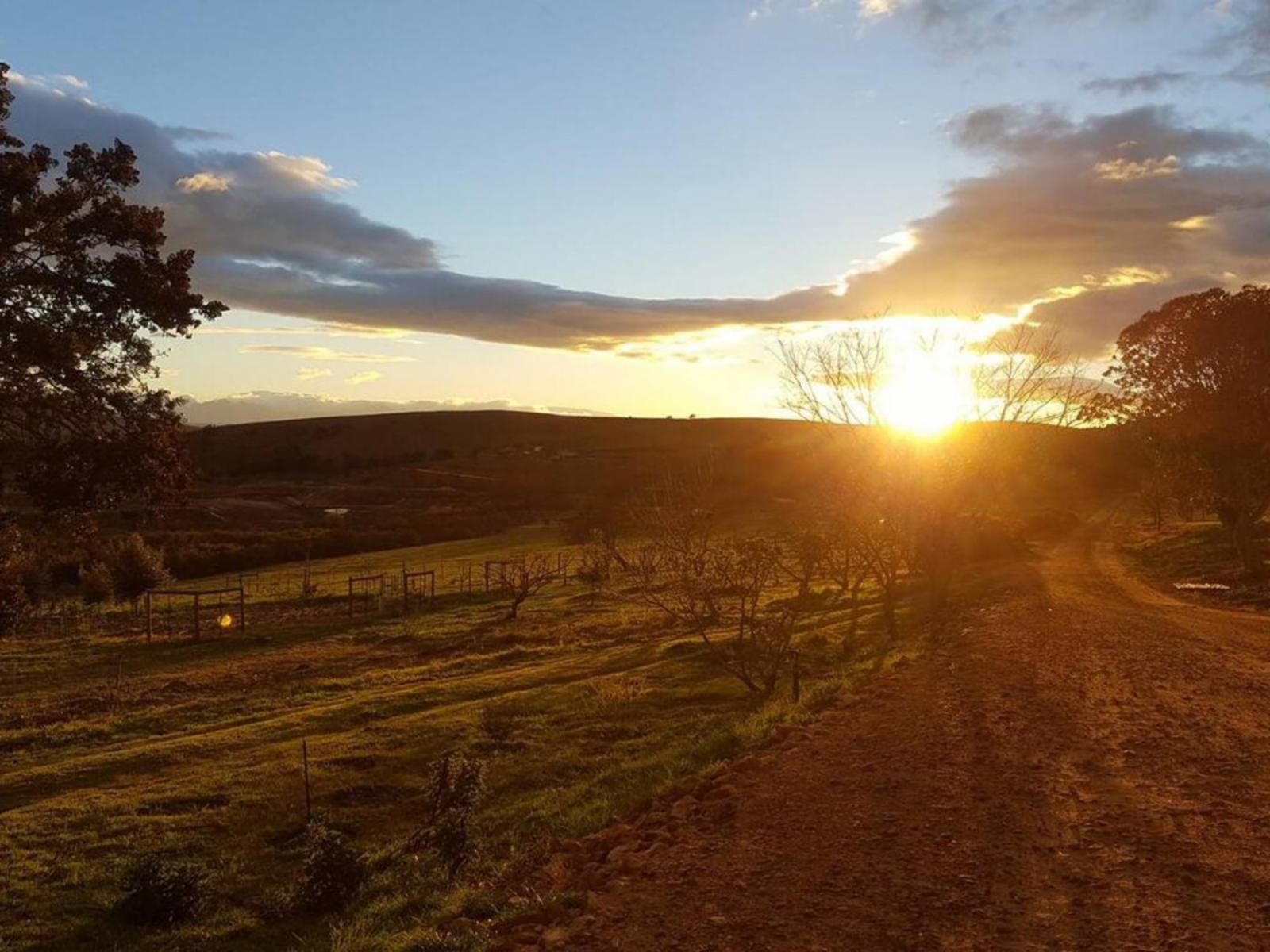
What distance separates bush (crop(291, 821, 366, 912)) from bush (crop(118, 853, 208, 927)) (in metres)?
1.33

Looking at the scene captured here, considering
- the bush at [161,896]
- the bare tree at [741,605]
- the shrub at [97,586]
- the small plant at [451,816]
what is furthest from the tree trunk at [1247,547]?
the shrub at [97,586]

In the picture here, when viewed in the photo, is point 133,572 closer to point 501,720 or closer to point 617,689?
point 617,689

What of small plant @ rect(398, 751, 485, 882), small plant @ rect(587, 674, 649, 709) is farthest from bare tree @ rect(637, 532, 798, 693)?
small plant @ rect(398, 751, 485, 882)

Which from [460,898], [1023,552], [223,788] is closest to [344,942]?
[460,898]

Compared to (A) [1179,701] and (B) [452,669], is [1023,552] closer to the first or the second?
(B) [452,669]

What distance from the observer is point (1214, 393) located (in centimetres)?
3219

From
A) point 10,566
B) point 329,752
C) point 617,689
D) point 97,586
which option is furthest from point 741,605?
point 97,586

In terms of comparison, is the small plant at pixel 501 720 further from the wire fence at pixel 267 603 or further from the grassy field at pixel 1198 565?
the grassy field at pixel 1198 565

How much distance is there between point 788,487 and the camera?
91500 mm

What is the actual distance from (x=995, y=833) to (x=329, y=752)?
13690mm

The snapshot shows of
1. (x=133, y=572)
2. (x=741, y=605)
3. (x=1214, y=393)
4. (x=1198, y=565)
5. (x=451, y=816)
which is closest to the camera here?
(x=451, y=816)

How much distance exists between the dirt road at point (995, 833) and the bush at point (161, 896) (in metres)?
6.64

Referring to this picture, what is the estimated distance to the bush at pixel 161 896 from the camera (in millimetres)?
11688

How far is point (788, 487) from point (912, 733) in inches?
3125
